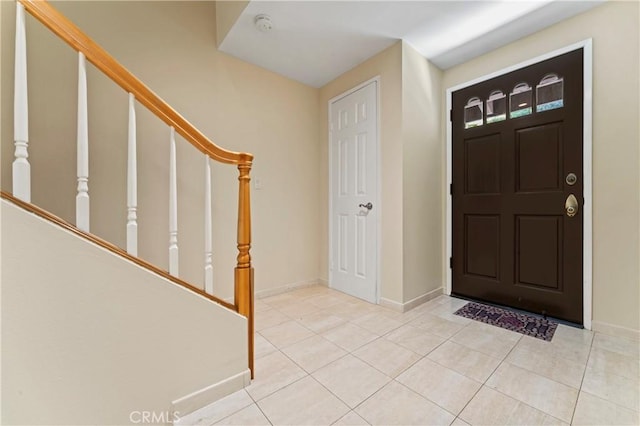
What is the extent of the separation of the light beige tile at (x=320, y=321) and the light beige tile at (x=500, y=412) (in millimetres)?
1008

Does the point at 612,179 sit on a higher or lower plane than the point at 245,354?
higher

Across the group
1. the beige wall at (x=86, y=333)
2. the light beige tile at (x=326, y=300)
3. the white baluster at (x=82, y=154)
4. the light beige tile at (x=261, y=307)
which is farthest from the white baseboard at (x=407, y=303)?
the white baluster at (x=82, y=154)

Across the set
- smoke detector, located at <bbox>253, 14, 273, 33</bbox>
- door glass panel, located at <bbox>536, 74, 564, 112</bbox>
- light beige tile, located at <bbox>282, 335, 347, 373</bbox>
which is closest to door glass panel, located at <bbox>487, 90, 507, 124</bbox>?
door glass panel, located at <bbox>536, 74, 564, 112</bbox>

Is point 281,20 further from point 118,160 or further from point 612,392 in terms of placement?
point 612,392

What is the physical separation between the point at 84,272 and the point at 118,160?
1.22 meters

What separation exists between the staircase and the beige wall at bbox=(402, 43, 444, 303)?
5.63 ft

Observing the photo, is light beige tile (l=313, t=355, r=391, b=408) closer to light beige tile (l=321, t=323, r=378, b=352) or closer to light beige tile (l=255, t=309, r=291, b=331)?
light beige tile (l=321, t=323, r=378, b=352)

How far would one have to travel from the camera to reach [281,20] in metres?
1.93

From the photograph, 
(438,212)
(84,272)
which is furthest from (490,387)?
(84,272)

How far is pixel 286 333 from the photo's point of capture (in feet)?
6.06

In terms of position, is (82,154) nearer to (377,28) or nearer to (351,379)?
(351,379)

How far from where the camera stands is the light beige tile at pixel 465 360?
1.37 meters

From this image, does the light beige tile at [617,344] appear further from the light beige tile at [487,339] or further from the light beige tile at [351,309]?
the light beige tile at [351,309]

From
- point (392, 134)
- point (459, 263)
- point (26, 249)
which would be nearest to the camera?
point (26, 249)
